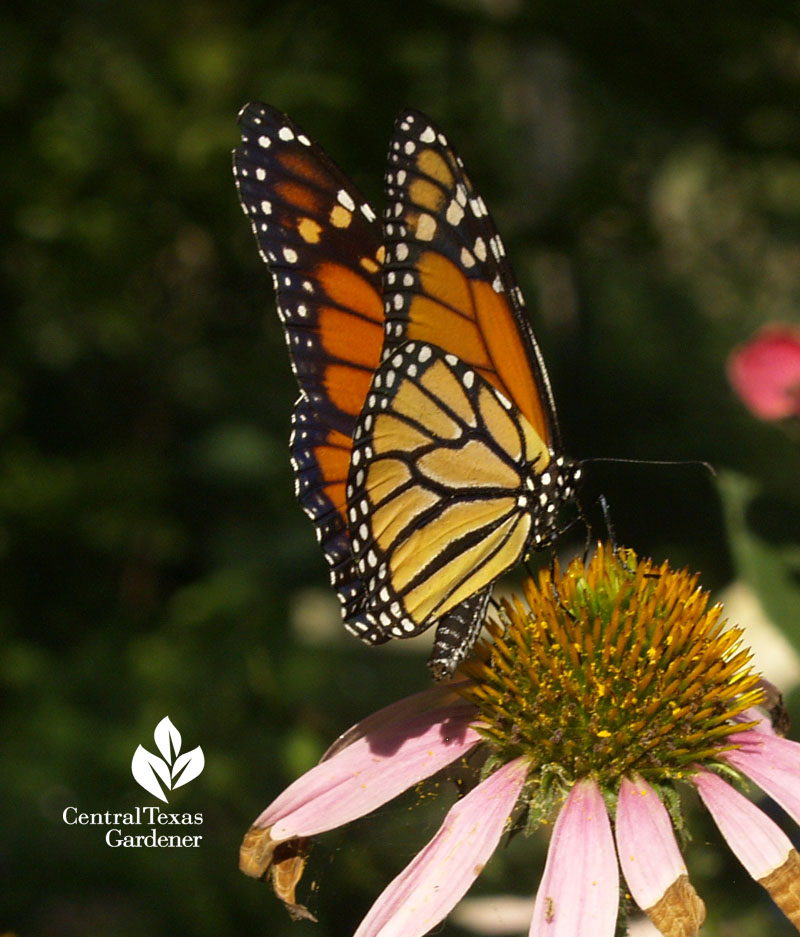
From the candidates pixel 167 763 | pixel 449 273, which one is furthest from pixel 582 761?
pixel 167 763

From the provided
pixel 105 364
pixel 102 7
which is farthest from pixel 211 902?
pixel 102 7

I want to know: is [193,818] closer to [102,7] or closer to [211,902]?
[211,902]

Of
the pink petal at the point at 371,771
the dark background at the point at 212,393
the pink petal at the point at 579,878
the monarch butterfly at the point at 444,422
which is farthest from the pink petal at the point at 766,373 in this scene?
the pink petal at the point at 579,878

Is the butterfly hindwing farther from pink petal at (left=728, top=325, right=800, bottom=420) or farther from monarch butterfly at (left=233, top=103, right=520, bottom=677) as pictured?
pink petal at (left=728, top=325, right=800, bottom=420)

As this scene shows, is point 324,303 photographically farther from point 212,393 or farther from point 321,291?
point 212,393

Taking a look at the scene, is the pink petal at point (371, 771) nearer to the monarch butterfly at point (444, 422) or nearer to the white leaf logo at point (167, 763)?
the monarch butterfly at point (444, 422)

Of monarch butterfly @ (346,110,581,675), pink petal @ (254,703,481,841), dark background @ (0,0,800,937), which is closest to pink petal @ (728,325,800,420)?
dark background @ (0,0,800,937)
